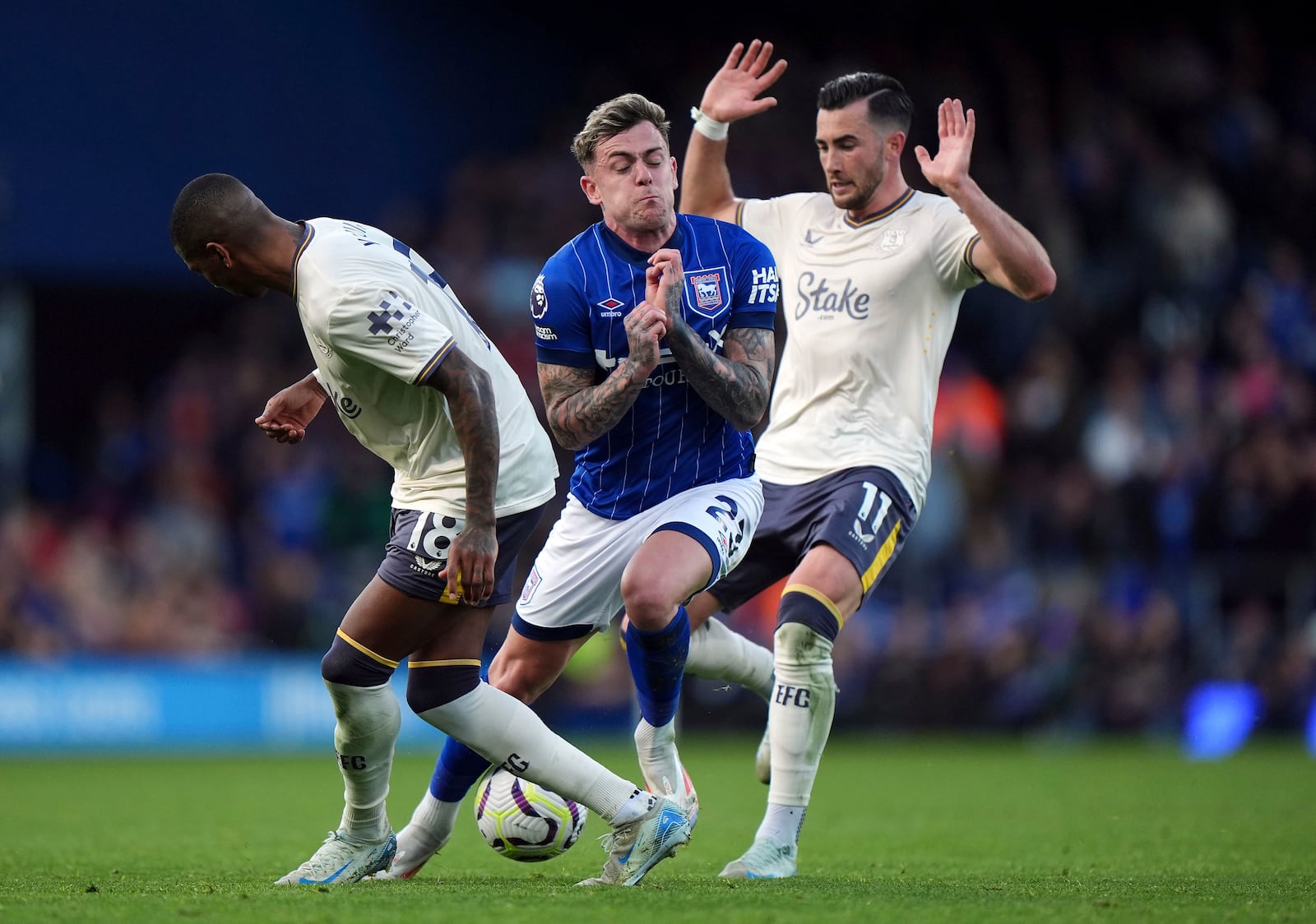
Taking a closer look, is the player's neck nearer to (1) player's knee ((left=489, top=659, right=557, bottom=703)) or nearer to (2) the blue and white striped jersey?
(2) the blue and white striped jersey

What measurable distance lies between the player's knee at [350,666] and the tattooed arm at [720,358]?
4.77 ft

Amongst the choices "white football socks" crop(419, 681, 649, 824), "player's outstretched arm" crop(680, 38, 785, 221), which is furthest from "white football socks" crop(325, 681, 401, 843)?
"player's outstretched arm" crop(680, 38, 785, 221)

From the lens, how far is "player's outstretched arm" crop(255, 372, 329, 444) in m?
6.11

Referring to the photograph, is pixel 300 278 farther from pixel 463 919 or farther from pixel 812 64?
pixel 812 64

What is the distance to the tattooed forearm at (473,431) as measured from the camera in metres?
5.19

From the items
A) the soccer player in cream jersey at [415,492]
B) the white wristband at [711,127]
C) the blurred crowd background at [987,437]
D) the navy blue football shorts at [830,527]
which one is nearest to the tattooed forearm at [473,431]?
the soccer player in cream jersey at [415,492]

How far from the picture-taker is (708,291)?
604 centimetres

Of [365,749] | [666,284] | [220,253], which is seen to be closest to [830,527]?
[666,284]

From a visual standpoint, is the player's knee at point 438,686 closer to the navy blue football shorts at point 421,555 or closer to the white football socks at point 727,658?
the navy blue football shorts at point 421,555

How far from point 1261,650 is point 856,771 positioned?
509 cm

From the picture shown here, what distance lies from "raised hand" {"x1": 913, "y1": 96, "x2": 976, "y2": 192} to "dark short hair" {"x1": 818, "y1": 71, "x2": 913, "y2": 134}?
0.26 m

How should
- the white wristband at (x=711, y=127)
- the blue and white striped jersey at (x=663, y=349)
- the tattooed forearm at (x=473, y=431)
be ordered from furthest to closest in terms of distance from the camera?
1. the white wristband at (x=711, y=127)
2. the blue and white striped jersey at (x=663, y=349)
3. the tattooed forearm at (x=473, y=431)

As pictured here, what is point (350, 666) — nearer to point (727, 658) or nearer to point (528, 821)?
point (528, 821)

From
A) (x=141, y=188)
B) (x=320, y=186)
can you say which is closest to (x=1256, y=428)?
(x=320, y=186)
